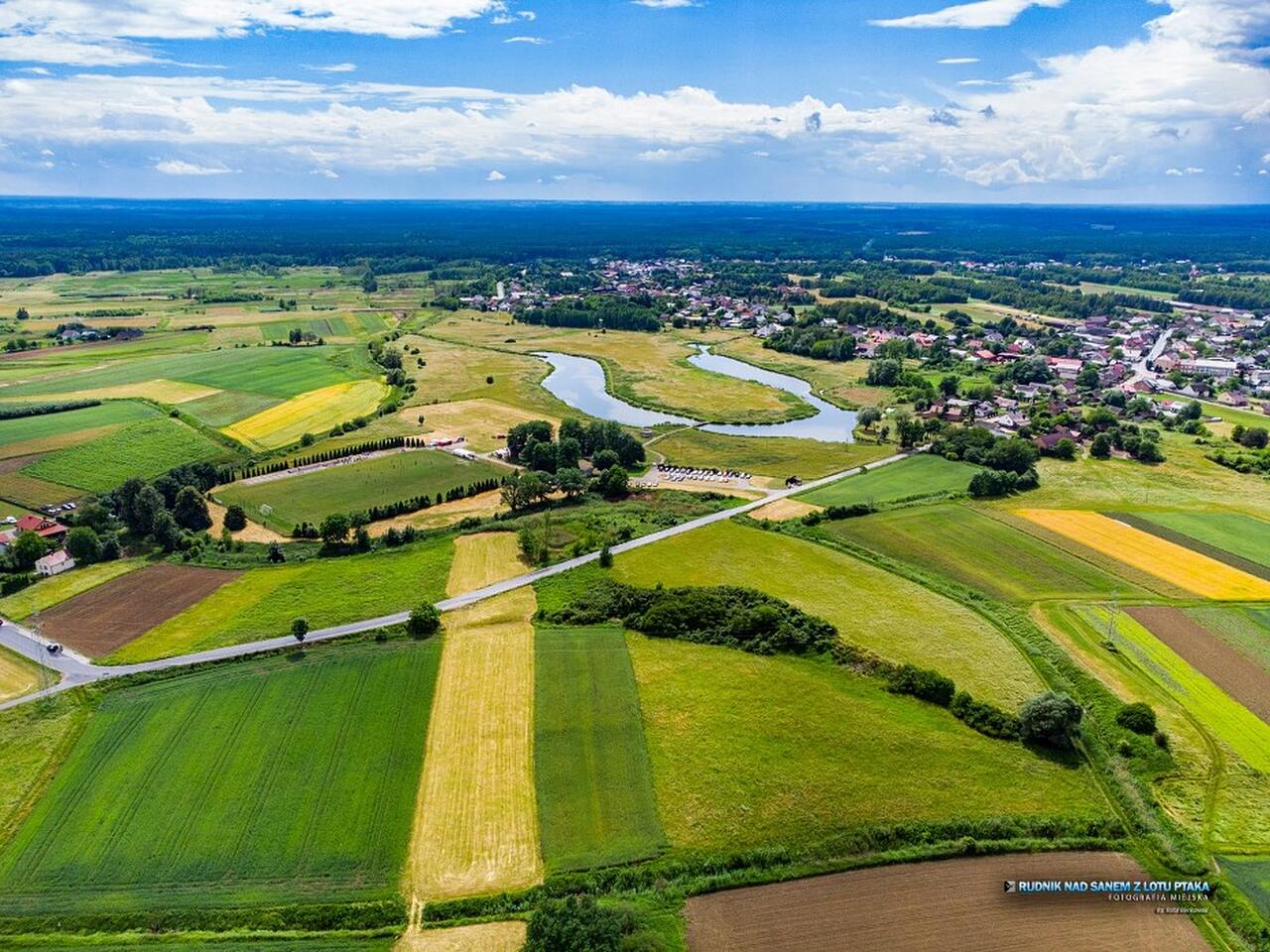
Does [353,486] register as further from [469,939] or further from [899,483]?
[469,939]

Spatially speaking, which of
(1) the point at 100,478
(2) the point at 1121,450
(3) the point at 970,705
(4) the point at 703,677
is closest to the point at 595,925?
(4) the point at 703,677

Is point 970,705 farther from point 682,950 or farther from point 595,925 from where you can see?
point 595,925

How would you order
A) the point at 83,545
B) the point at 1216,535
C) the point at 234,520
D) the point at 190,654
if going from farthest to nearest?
the point at 234,520 < the point at 1216,535 < the point at 83,545 < the point at 190,654

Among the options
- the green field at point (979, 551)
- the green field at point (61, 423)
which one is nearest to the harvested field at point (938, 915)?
the green field at point (979, 551)

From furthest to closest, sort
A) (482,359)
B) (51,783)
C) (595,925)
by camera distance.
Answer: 1. (482,359)
2. (51,783)
3. (595,925)

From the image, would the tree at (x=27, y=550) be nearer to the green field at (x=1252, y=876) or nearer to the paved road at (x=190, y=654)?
the paved road at (x=190, y=654)

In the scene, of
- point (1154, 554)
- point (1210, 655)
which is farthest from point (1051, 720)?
point (1154, 554)
